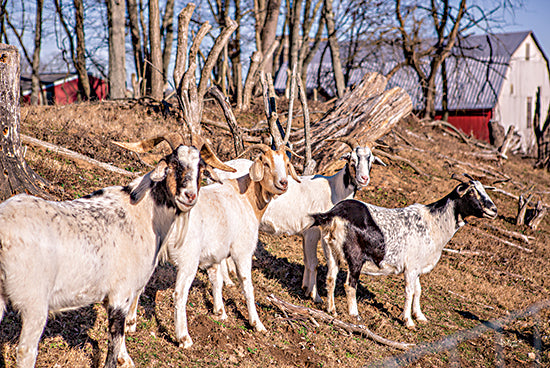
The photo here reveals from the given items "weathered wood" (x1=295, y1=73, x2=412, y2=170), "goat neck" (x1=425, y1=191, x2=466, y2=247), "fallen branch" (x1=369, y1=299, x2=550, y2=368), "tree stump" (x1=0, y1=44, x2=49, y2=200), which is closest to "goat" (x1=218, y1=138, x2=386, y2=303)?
"goat neck" (x1=425, y1=191, x2=466, y2=247)

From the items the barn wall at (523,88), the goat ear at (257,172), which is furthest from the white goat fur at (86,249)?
the barn wall at (523,88)

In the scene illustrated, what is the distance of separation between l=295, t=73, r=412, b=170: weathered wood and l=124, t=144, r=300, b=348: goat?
225 inches

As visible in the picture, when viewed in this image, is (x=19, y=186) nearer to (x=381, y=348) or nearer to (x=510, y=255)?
(x=381, y=348)

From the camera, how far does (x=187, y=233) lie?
5.05 metres

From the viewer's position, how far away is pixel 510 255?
1080 centimetres

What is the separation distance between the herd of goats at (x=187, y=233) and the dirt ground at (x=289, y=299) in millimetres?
300

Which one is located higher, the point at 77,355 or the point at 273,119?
the point at 273,119

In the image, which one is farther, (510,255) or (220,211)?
(510,255)

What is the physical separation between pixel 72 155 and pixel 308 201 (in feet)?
14.4

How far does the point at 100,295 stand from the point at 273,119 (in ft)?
19.7

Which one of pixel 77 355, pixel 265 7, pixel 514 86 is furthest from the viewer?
pixel 514 86

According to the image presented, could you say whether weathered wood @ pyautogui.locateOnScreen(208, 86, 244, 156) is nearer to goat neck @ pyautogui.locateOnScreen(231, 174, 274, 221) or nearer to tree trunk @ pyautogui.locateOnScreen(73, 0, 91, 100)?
goat neck @ pyautogui.locateOnScreen(231, 174, 274, 221)

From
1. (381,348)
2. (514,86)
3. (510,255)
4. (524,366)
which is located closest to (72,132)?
(381,348)

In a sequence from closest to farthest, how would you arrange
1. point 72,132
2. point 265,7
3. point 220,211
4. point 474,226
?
point 220,211 → point 72,132 → point 474,226 → point 265,7
